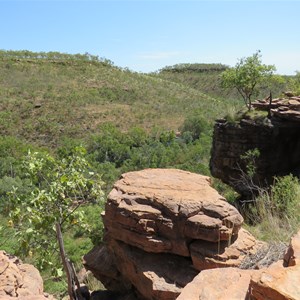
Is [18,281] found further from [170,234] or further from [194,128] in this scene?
[194,128]

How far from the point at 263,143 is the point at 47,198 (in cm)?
810

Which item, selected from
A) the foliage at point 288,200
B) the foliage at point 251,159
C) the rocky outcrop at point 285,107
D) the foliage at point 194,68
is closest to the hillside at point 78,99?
the rocky outcrop at point 285,107

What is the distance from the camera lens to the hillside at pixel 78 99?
27.1 metres

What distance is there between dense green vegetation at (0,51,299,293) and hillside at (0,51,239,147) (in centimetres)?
8

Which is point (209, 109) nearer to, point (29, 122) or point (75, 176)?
point (29, 122)

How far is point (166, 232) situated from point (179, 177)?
4.42 feet

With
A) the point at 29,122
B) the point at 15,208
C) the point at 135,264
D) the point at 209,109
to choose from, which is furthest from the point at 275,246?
the point at 209,109

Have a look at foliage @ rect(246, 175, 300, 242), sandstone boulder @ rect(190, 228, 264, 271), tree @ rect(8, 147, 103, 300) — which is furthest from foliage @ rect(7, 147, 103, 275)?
foliage @ rect(246, 175, 300, 242)

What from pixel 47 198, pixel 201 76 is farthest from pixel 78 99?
pixel 201 76

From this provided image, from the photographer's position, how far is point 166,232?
17.9ft

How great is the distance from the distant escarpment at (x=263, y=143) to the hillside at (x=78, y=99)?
1314cm

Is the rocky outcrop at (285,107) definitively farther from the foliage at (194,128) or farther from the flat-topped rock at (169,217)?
the foliage at (194,128)

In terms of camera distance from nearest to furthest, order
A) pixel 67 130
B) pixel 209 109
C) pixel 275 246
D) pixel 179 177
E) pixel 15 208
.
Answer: pixel 275 246, pixel 15 208, pixel 179 177, pixel 67 130, pixel 209 109

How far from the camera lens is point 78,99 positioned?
103ft
